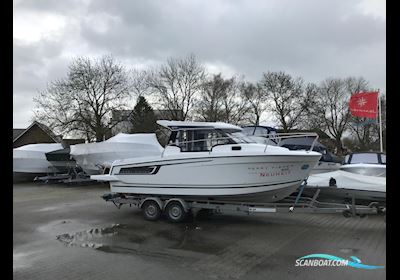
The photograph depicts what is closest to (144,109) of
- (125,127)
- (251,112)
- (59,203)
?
(125,127)

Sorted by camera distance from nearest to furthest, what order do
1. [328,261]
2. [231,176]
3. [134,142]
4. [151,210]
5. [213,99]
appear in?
[328,261], [231,176], [151,210], [134,142], [213,99]

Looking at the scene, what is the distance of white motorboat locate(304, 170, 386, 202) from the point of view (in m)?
8.67

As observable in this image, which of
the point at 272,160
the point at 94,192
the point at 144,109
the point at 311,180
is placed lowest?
the point at 94,192

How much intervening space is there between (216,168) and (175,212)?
60.6 inches

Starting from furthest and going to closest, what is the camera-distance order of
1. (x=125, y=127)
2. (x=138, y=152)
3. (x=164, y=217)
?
(x=125, y=127) < (x=138, y=152) < (x=164, y=217)

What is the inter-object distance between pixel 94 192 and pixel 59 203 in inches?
132

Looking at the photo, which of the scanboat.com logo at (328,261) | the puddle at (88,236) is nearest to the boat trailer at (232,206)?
the puddle at (88,236)

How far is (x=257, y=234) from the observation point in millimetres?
7797

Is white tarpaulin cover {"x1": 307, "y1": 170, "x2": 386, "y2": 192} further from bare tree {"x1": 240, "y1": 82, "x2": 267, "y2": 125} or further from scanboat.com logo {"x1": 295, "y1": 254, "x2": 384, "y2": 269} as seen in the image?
bare tree {"x1": 240, "y1": 82, "x2": 267, "y2": 125}

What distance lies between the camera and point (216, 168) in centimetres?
839

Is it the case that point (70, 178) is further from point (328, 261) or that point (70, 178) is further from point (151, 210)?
point (328, 261)

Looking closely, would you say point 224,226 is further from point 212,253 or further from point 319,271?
point 319,271

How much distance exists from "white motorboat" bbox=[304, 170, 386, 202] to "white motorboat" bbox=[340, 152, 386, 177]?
1818 millimetres

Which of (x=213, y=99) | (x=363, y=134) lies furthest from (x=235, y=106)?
(x=363, y=134)
